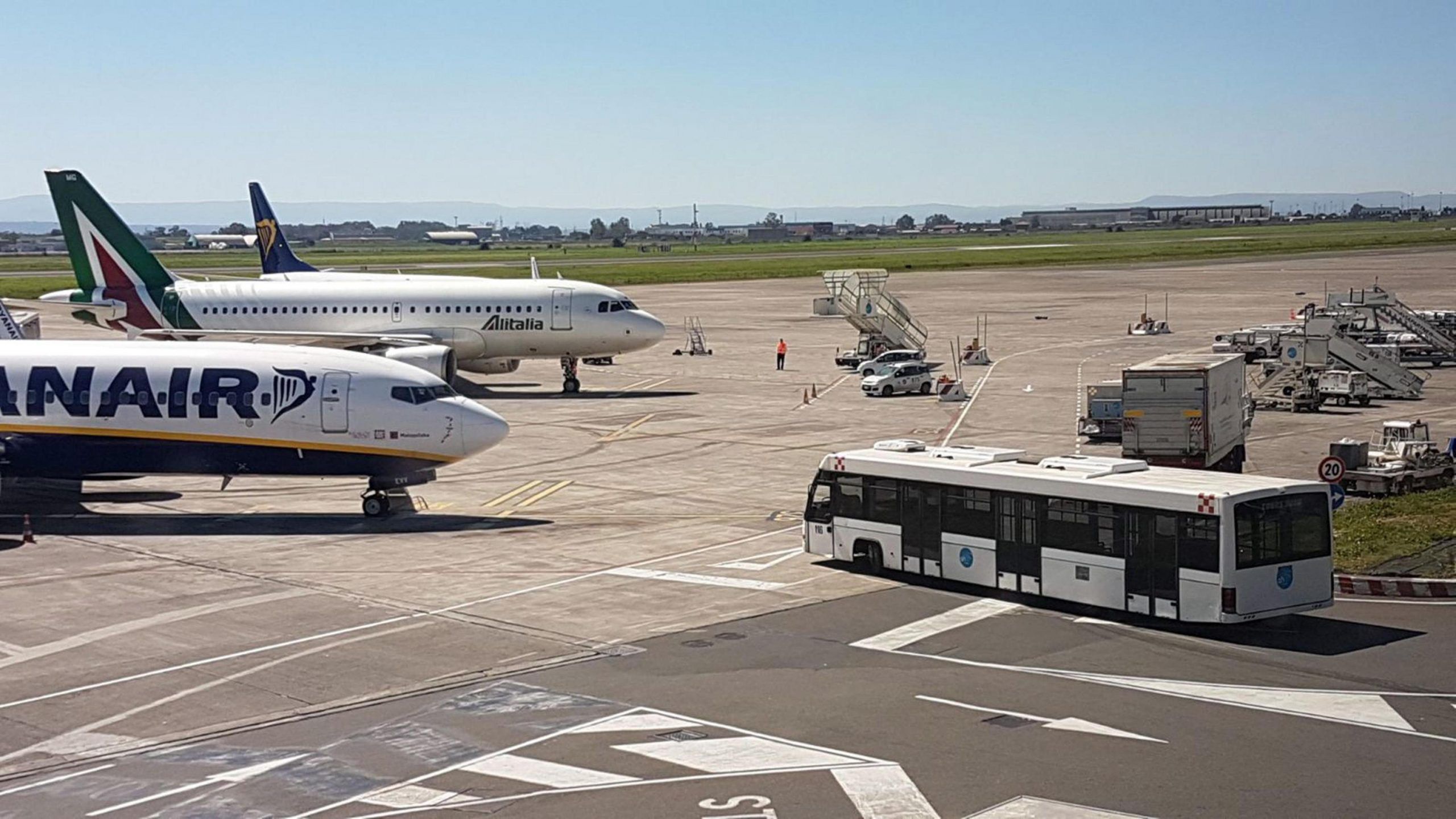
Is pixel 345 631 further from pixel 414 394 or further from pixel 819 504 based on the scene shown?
pixel 414 394

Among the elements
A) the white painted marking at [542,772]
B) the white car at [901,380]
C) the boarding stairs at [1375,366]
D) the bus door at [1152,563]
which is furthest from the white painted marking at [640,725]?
the boarding stairs at [1375,366]

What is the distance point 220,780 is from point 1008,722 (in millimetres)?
10918

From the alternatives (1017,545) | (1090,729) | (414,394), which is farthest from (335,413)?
(1090,729)

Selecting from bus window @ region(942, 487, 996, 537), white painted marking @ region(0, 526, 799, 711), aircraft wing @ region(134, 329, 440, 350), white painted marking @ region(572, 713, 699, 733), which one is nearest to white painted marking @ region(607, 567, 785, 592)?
white painted marking @ region(0, 526, 799, 711)

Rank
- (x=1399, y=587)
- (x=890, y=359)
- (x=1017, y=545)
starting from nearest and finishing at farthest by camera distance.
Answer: (x=1017, y=545) → (x=1399, y=587) → (x=890, y=359)

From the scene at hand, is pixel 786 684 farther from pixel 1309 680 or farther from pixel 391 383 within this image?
pixel 391 383

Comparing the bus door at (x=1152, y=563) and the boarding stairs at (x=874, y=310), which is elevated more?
the boarding stairs at (x=874, y=310)

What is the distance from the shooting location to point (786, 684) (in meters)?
24.6

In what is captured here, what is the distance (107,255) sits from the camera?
228 feet

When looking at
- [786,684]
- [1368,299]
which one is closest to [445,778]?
[786,684]

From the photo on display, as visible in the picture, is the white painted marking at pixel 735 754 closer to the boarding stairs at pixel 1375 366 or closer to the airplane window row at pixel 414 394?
the airplane window row at pixel 414 394

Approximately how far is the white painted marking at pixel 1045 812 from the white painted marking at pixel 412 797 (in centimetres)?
650

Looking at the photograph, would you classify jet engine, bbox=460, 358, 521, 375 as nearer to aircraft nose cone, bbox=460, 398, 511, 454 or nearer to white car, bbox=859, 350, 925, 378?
white car, bbox=859, 350, 925, 378

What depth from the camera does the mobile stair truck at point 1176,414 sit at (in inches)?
1604
